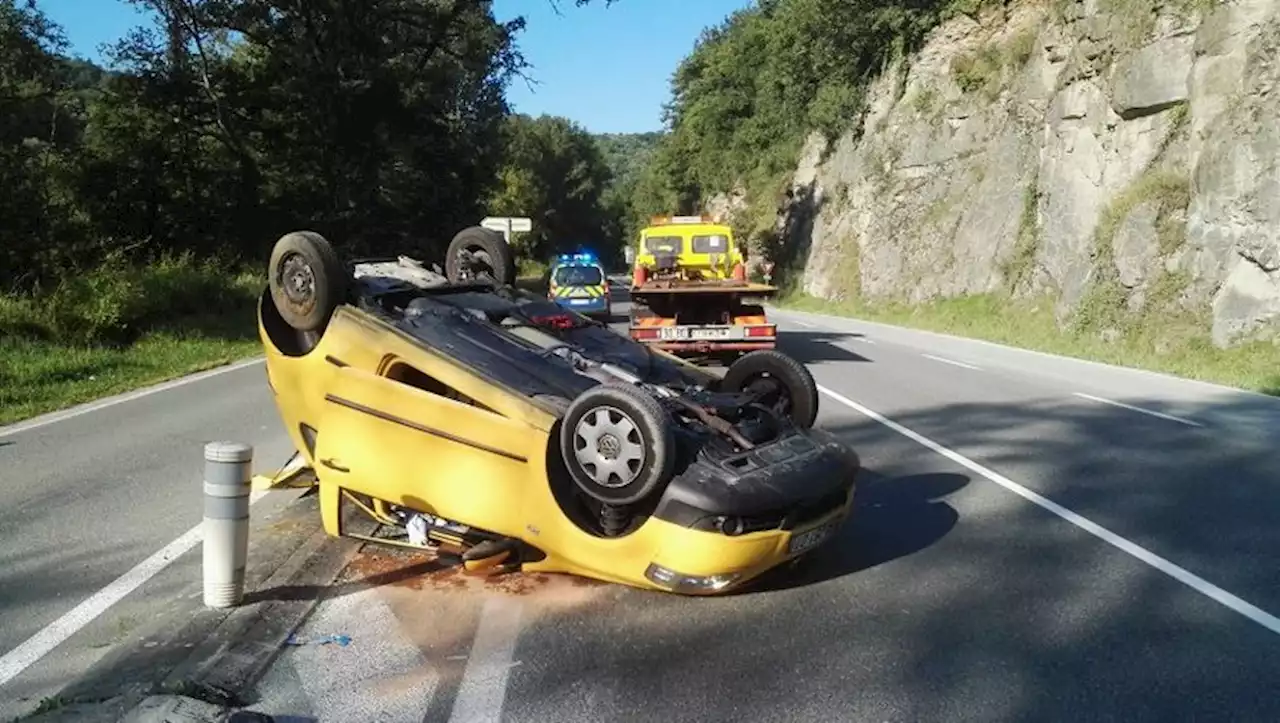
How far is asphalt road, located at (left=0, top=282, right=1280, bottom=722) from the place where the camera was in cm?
422

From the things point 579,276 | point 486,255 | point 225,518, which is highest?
→ point 486,255

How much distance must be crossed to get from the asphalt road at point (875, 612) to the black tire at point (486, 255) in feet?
8.75

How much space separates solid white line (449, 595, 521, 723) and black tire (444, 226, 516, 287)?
374cm

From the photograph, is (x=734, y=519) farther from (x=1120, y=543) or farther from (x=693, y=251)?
(x=693, y=251)

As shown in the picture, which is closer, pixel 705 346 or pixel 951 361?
pixel 705 346

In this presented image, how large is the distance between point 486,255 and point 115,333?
41.8ft

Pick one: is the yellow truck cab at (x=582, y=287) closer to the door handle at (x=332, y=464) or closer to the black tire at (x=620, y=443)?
the door handle at (x=332, y=464)

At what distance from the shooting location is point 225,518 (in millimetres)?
5121

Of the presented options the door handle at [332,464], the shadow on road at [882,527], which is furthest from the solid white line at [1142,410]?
the door handle at [332,464]

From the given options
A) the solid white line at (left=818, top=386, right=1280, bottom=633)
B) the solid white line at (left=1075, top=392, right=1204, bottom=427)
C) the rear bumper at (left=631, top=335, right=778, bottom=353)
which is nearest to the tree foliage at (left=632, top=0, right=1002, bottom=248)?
the rear bumper at (left=631, top=335, right=778, bottom=353)

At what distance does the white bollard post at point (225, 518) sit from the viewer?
5.10 metres

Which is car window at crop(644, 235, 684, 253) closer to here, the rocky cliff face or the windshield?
the windshield

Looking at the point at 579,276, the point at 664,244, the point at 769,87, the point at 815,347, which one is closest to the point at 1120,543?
the point at 664,244

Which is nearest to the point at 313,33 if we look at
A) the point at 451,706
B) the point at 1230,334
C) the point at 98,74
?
the point at 98,74
